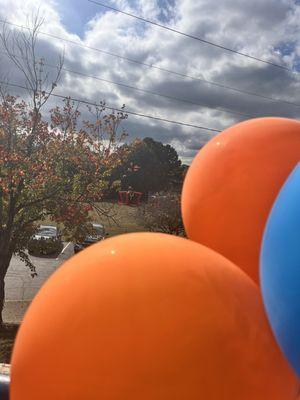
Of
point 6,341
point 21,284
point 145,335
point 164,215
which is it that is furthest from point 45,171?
point 164,215

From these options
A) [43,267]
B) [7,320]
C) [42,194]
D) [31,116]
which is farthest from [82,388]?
[43,267]

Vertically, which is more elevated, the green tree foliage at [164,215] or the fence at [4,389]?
the fence at [4,389]

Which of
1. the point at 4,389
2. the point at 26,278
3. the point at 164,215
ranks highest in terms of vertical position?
the point at 4,389

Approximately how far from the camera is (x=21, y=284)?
14578 millimetres

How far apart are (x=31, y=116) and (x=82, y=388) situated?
6.47 meters

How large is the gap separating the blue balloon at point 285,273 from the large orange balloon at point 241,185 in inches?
20.0

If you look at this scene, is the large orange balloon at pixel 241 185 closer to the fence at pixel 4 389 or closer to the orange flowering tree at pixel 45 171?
the fence at pixel 4 389

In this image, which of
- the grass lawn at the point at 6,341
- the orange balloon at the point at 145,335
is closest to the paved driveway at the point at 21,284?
the grass lawn at the point at 6,341

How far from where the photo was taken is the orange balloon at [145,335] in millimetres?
1743

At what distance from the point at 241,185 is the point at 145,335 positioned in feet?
4.16

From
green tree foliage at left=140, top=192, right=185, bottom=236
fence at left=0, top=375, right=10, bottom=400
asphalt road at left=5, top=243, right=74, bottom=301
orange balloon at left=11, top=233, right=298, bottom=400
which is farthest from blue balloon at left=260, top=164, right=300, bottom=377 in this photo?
green tree foliage at left=140, top=192, right=185, bottom=236

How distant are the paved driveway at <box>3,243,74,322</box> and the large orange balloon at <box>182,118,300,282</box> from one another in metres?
8.33

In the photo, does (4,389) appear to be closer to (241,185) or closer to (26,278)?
(241,185)

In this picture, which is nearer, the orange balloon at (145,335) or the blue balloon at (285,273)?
the orange balloon at (145,335)
